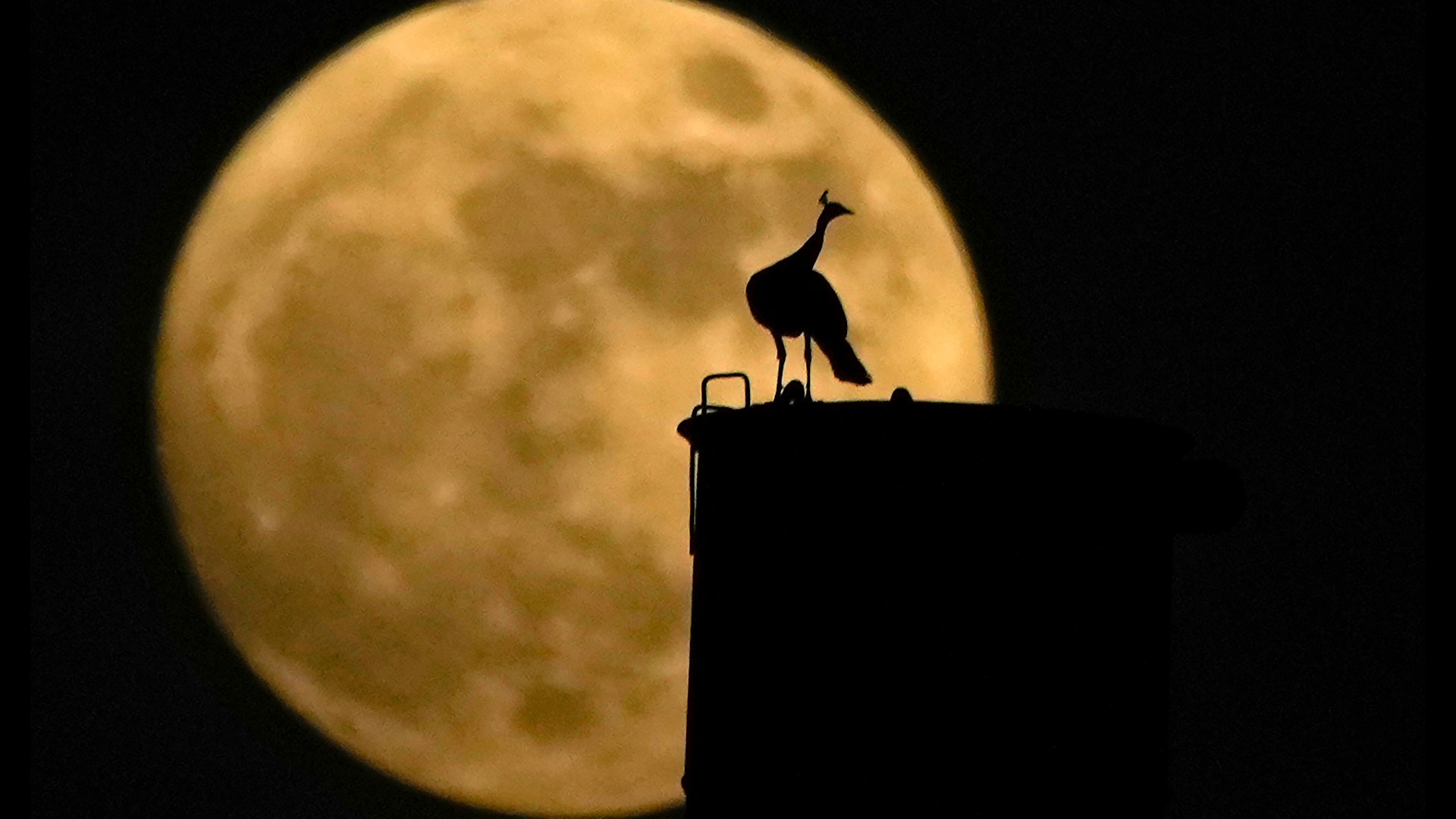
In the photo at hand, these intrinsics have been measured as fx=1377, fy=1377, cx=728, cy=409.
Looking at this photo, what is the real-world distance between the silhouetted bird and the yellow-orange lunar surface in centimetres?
105

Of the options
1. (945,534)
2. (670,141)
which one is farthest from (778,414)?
(670,141)

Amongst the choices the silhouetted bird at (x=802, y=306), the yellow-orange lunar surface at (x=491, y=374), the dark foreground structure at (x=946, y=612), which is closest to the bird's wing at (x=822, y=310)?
the silhouetted bird at (x=802, y=306)

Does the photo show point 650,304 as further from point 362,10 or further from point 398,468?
point 362,10

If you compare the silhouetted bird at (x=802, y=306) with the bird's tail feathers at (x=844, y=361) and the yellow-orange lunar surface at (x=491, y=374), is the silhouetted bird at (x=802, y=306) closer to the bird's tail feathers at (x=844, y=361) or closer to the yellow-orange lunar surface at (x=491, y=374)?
the bird's tail feathers at (x=844, y=361)

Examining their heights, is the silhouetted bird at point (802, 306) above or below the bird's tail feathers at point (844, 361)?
above

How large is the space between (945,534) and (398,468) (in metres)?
2.36

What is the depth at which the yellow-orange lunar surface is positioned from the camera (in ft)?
15.1

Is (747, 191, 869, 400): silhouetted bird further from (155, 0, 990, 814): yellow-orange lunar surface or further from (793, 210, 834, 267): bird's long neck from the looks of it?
(155, 0, 990, 814): yellow-orange lunar surface

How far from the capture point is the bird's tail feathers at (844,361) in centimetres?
374

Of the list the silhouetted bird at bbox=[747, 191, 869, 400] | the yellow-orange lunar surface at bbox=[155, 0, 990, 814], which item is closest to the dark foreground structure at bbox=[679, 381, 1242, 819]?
the silhouetted bird at bbox=[747, 191, 869, 400]

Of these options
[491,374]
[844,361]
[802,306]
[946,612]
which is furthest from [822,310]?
[491,374]

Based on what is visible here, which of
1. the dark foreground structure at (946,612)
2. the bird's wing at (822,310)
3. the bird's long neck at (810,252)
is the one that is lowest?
the dark foreground structure at (946,612)

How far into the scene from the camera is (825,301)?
146 inches

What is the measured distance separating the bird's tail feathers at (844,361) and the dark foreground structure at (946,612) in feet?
2.37
